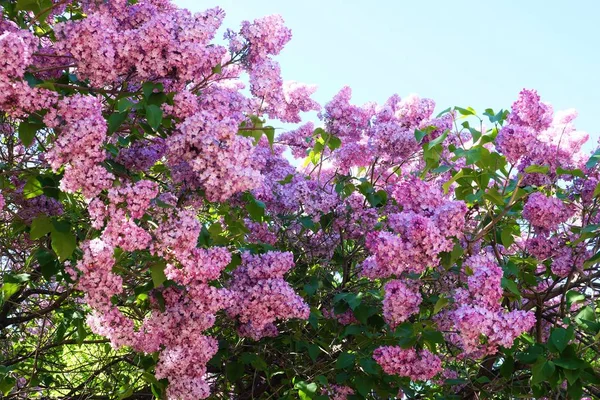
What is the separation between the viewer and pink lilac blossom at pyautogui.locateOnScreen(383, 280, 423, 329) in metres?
3.34

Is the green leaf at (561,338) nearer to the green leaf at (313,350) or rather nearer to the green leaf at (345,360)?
the green leaf at (345,360)

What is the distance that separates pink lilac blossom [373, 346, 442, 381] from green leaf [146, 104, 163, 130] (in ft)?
5.00

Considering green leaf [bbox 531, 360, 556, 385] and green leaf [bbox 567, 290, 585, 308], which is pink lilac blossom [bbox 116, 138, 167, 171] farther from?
green leaf [bbox 567, 290, 585, 308]

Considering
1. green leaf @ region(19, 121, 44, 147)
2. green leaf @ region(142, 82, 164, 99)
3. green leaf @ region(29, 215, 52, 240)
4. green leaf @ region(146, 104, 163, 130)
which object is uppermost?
green leaf @ region(142, 82, 164, 99)

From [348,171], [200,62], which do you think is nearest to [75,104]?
[200,62]

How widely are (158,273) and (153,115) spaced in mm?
670

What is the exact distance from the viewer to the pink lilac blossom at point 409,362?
3430 mm

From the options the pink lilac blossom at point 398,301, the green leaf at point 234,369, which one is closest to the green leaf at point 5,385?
the green leaf at point 234,369

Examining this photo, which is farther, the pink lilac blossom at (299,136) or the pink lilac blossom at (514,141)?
the pink lilac blossom at (299,136)

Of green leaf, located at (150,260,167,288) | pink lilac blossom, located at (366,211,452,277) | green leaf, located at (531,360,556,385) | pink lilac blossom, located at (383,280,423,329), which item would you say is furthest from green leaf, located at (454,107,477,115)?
green leaf, located at (150,260,167,288)

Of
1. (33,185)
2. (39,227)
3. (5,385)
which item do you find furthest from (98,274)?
(5,385)

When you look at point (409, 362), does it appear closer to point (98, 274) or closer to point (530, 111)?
point (98, 274)

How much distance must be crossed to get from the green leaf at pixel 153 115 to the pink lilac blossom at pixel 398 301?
1293mm

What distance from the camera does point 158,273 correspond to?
10.1ft
